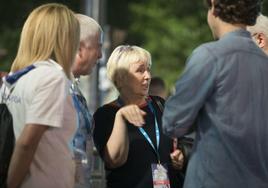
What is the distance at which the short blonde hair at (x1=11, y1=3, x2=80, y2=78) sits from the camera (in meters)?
4.38

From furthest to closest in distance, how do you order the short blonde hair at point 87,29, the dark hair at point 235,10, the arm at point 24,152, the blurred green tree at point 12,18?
the blurred green tree at point 12,18 < the short blonde hair at point 87,29 < the dark hair at point 235,10 < the arm at point 24,152

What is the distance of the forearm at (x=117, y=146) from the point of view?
16.0 feet

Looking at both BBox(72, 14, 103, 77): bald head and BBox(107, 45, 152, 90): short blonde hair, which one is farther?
BBox(107, 45, 152, 90): short blonde hair

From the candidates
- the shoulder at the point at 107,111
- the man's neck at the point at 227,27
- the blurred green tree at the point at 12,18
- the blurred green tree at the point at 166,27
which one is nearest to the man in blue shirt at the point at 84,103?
the shoulder at the point at 107,111

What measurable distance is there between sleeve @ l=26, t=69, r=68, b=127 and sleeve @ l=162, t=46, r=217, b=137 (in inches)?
21.4

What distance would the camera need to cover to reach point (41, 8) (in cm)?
449

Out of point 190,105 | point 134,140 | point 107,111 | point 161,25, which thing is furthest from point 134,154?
point 161,25

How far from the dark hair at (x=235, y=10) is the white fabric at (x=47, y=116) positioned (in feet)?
2.77

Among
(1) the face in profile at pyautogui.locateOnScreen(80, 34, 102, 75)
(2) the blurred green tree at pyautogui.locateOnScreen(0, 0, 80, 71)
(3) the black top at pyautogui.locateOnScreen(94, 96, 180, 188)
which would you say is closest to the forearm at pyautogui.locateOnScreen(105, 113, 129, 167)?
(3) the black top at pyautogui.locateOnScreen(94, 96, 180, 188)

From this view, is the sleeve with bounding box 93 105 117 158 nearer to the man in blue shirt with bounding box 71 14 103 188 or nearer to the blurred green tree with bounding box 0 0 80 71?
the man in blue shirt with bounding box 71 14 103 188

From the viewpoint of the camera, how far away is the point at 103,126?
17.1ft

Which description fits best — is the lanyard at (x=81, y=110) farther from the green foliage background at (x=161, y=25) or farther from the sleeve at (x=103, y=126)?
the green foliage background at (x=161, y=25)

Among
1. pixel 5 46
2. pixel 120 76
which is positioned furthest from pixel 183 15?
pixel 120 76

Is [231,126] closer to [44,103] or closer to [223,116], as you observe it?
[223,116]
